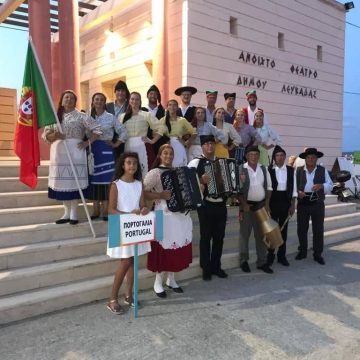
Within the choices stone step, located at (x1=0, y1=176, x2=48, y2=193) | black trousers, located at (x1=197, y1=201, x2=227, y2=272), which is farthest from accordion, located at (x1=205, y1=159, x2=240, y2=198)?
stone step, located at (x1=0, y1=176, x2=48, y2=193)

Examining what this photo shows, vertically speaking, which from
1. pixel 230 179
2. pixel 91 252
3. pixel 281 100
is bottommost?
pixel 91 252

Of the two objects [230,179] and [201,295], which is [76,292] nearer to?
[201,295]

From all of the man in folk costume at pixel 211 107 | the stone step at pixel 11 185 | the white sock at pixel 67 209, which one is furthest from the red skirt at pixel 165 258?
the man in folk costume at pixel 211 107

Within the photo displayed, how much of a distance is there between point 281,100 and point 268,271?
599cm

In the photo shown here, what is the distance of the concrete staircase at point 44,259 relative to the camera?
3.71m

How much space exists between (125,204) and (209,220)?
1.35 meters

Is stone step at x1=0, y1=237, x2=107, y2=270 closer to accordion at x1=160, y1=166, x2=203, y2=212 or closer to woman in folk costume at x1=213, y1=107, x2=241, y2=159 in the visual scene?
accordion at x1=160, y1=166, x2=203, y2=212

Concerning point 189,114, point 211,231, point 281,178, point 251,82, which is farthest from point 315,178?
point 251,82

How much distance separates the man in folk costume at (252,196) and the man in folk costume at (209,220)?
45 cm

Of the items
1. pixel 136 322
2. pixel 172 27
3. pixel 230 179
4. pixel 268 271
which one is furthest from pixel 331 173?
pixel 136 322

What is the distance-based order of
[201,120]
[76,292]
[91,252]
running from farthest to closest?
[201,120]
[91,252]
[76,292]

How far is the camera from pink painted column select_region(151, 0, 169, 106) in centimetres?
812

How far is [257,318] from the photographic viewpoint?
146 inches

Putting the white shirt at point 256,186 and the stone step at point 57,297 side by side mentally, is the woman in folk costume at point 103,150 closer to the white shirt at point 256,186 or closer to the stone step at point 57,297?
the stone step at point 57,297
